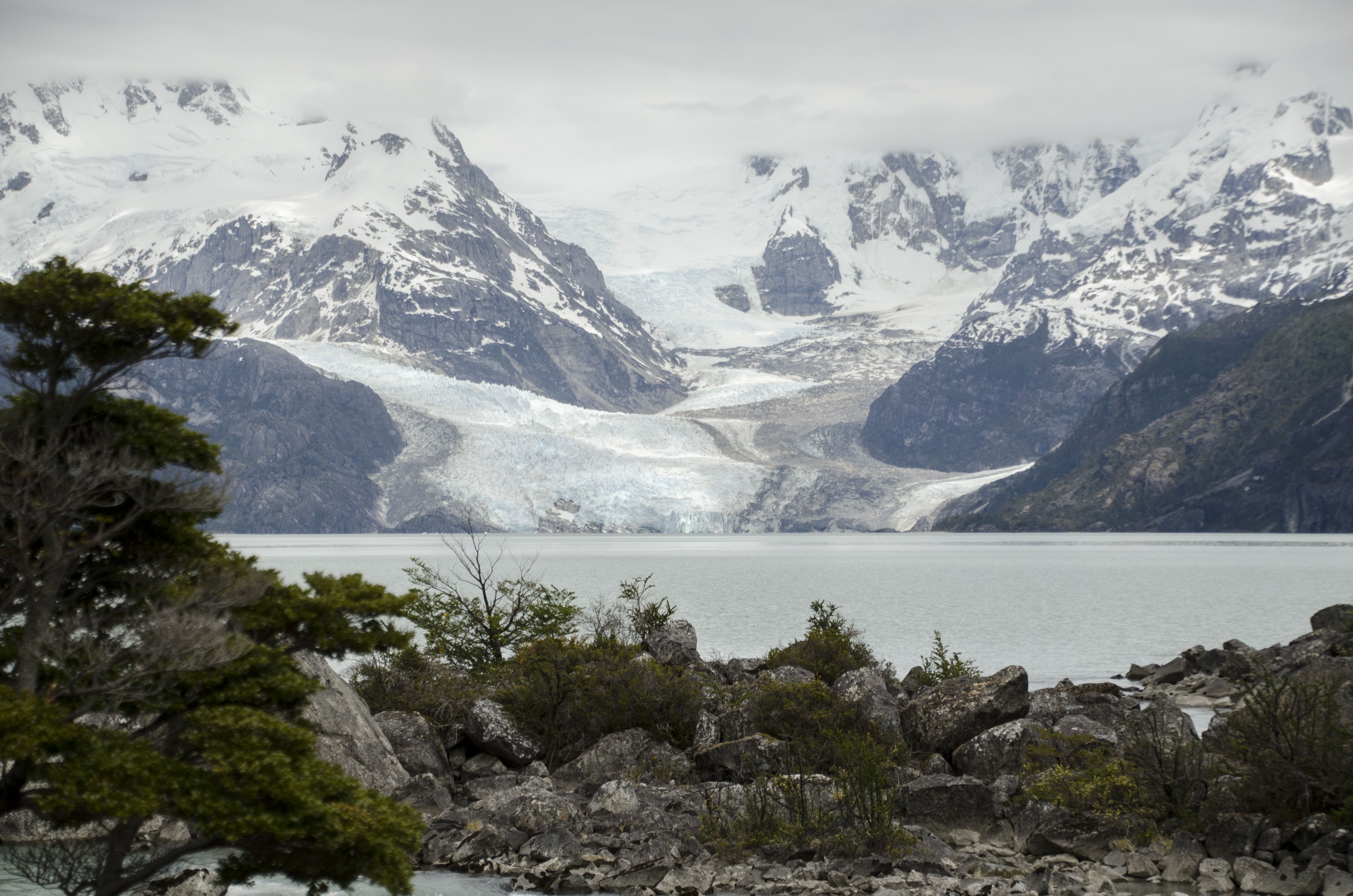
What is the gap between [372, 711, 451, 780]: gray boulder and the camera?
19.2 m

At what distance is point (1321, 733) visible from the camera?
14695 mm

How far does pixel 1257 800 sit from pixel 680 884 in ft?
23.0

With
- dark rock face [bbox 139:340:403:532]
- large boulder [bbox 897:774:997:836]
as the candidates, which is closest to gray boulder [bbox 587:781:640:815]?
large boulder [bbox 897:774:997:836]

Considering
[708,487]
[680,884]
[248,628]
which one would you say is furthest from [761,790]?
[708,487]

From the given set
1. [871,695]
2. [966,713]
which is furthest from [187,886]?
[966,713]

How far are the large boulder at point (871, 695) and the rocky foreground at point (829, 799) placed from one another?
0.05 metres

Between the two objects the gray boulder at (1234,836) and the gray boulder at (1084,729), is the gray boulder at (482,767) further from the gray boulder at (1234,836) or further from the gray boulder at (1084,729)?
the gray boulder at (1234,836)

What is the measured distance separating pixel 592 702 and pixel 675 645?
4.36m

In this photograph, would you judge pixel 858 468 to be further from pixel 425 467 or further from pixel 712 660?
pixel 712 660

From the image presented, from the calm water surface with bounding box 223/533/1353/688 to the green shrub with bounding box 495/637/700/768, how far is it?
4.05 meters

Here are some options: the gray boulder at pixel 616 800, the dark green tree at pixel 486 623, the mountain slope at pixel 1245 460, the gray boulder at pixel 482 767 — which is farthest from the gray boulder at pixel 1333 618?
the mountain slope at pixel 1245 460

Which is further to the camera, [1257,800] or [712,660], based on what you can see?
[712,660]

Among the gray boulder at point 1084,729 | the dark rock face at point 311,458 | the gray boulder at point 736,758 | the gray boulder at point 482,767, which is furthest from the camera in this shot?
the dark rock face at point 311,458

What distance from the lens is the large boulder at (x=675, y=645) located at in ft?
82.1
